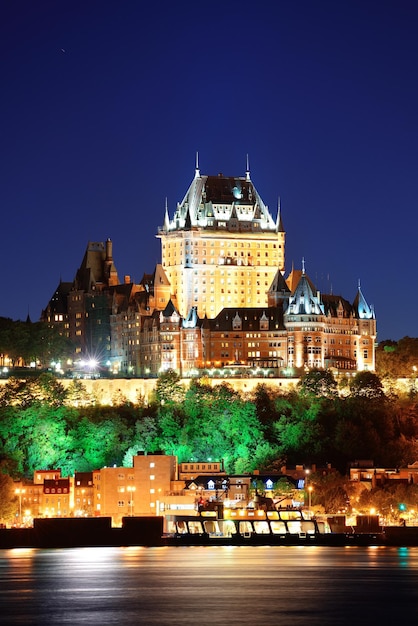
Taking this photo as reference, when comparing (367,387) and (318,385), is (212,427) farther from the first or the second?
(367,387)

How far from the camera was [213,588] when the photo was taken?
380 feet

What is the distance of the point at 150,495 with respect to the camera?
164500 mm

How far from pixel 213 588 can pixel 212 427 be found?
6575cm

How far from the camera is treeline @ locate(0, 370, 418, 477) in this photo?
176 m

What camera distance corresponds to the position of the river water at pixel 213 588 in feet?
343

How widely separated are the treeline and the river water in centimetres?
3172

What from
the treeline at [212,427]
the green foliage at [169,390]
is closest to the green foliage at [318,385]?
the treeline at [212,427]

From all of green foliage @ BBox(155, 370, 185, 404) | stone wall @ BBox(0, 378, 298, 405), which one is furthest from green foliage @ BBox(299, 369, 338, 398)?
green foliage @ BBox(155, 370, 185, 404)

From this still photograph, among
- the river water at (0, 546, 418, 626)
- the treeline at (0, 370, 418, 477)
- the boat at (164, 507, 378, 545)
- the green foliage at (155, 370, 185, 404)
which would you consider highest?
the green foliage at (155, 370, 185, 404)

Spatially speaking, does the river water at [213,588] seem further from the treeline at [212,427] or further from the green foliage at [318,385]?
the green foliage at [318,385]

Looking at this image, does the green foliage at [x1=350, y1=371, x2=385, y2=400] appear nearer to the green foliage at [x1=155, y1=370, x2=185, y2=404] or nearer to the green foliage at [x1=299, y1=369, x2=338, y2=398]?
the green foliage at [x1=299, y1=369, x2=338, y2=398]

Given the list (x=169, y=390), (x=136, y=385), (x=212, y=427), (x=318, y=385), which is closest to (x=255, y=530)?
(x=212, y=427)

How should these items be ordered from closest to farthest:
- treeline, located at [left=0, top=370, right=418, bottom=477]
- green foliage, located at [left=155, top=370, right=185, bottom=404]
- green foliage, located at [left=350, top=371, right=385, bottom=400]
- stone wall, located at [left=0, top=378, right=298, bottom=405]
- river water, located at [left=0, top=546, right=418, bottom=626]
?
river water, located at [left=0, top=546, right=418, bottom=626]
treeline, located at [left=0, top=370, right=418, bottom=477]
green foliage, located at [left=350, top=371, right=385, bottom=400]
green foliage, located at [left=155, top=370, right=185, bottom=404]
stone wall, located at [left=0, top=378, right=298, bottom=405]

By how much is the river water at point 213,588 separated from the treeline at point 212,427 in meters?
31.7
